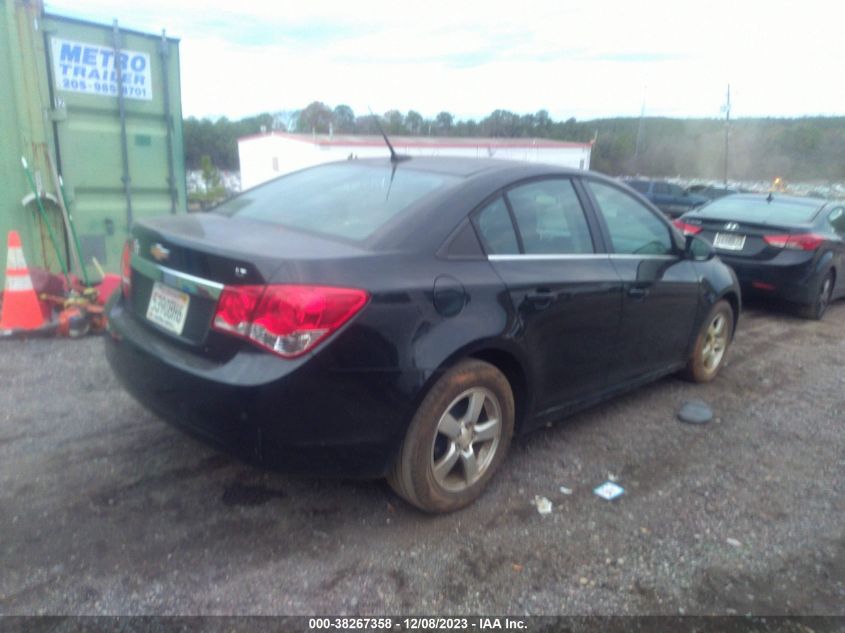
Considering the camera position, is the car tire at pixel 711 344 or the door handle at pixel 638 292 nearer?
the door handle at pixel 638 292

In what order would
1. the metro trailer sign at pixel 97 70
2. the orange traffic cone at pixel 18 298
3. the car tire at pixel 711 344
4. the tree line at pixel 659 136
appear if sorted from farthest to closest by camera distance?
the tree line at pixel 659 136 → the metro trailer sign at pixel 97 70 → the orange traffic cone at pixel 18 298 → the car tire at pixel 711 344

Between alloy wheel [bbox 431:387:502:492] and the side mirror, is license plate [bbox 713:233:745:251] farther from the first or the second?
alloy wheel [bbox 431:387:502:492]

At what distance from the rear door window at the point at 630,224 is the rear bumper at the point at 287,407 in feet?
5.95

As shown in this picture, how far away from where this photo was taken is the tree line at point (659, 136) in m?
33.0

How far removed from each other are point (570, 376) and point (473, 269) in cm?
99

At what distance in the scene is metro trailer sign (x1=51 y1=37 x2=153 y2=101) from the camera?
6230 millimetres

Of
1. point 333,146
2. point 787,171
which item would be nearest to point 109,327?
point 333,146

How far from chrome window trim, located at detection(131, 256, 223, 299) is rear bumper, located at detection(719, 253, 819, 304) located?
6416 mm

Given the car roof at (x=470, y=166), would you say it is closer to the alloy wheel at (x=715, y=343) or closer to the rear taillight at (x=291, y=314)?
the rear taillight at (x=291, y=314)

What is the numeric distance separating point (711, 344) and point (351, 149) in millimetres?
25836

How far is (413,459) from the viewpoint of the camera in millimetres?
2947

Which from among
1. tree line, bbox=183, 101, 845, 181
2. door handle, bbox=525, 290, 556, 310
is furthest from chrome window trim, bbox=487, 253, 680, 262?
tree line, bbox=183, 101, 845, 181

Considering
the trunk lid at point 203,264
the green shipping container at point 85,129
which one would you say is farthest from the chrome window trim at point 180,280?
the green shipping container at point 85,129

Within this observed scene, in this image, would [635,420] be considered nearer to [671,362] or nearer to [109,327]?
[671,362]
